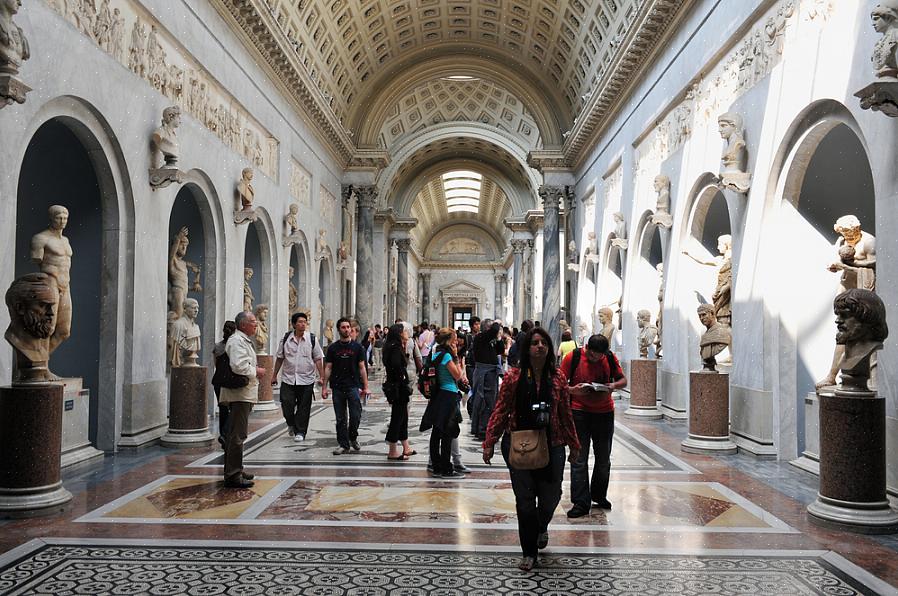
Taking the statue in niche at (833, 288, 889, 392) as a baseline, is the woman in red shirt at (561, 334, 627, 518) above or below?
below

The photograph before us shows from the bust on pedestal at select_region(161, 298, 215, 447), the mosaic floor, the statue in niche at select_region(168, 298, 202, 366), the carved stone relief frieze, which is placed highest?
the carved stone relief frieze

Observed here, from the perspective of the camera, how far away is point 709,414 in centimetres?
968

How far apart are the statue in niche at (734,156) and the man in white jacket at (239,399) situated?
6994mm

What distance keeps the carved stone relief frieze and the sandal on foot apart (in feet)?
25.6

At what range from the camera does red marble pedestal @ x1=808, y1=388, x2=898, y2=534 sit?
5809mm

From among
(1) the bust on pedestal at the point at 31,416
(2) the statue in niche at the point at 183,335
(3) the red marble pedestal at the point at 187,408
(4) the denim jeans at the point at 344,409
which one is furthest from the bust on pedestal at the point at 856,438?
(2) the statue in niche at the point at 183,335

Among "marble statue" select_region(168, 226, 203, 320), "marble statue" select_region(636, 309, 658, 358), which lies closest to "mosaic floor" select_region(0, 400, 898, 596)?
"marble statue" select_region(168, 226, 203, 320)

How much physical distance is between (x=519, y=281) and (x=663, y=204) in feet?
97.5

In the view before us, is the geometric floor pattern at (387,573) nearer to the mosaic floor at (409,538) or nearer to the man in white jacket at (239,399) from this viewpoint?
the mosaic floor at (409,538)

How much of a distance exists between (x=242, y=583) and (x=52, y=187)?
737 centimetres

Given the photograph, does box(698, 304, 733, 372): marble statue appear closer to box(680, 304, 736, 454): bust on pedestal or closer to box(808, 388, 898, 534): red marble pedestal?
box(680, 304, 736, 454): bust on pedestal

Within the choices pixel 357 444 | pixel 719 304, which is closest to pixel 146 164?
pixel 357 444

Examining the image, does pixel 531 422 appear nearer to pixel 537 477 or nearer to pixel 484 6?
pixel 537 477

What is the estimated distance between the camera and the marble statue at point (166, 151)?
10.5 m
